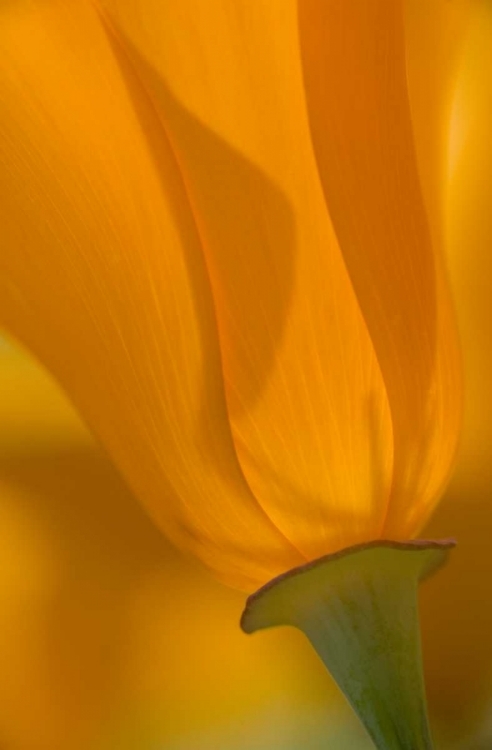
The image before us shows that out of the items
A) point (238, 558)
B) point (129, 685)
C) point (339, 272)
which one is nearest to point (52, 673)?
point (129, 685)

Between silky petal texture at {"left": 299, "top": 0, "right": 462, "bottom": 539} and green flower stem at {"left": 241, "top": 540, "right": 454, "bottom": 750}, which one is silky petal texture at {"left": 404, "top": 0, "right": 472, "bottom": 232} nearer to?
silky petal texture at {"left": 299, "top": 0, "right": 462, "bottom": 539}

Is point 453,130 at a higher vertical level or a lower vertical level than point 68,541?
higher

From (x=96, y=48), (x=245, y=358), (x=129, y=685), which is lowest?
(x=129, y=685)

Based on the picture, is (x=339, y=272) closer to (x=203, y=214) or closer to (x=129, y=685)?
(x=203, y=214)

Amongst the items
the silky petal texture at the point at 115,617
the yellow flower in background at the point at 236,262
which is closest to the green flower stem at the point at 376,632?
the yellow flower in background at the point at 236,262

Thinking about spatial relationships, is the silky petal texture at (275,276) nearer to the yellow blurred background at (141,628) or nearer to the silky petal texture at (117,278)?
the silky petal texture at (117,278)

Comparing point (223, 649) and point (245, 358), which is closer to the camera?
point (245, 358)
